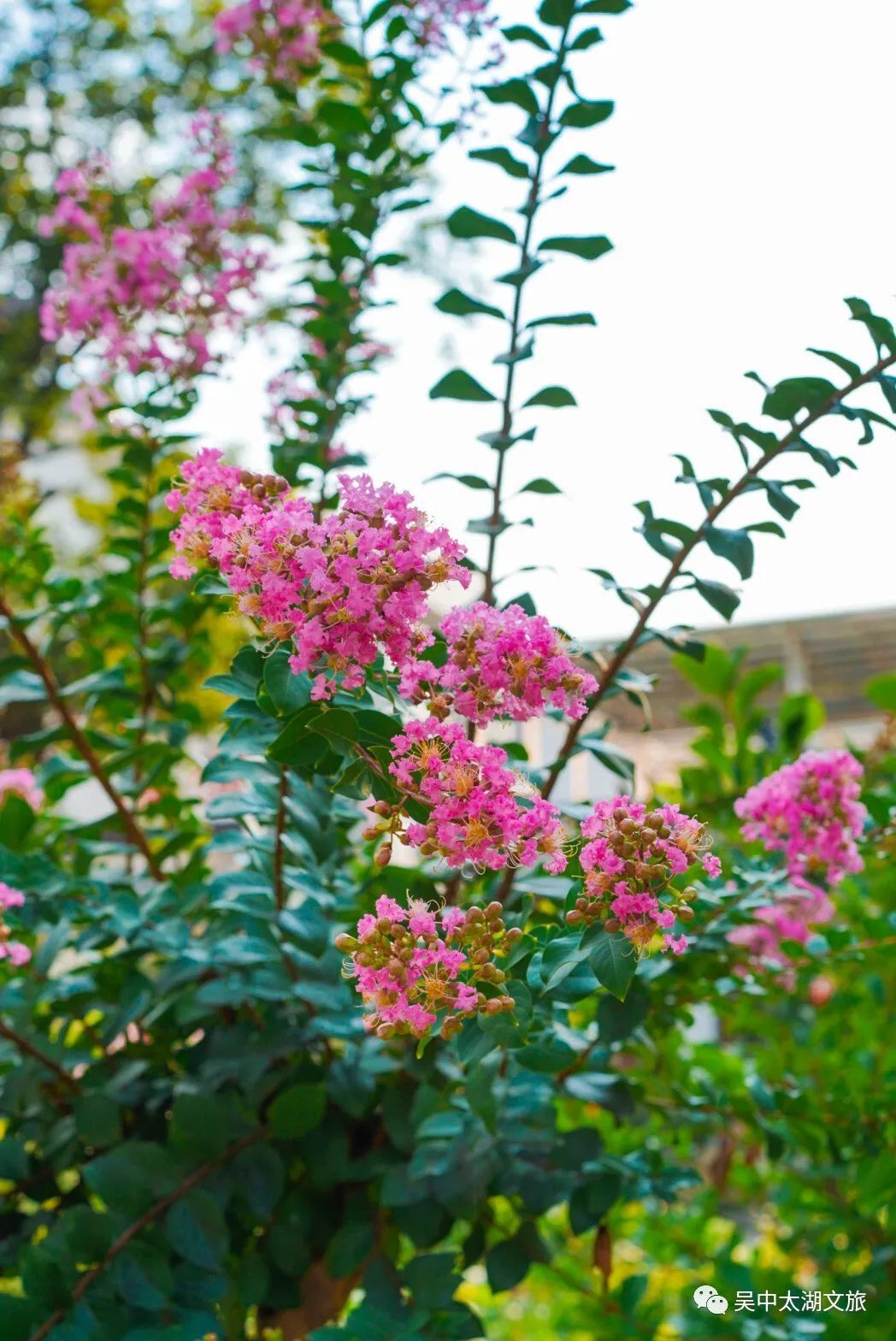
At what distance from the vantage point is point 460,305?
0.93m

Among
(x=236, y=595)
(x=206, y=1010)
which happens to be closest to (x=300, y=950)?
(x=206, y=1010)

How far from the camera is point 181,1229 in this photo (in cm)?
85

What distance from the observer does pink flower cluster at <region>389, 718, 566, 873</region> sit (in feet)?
1.89

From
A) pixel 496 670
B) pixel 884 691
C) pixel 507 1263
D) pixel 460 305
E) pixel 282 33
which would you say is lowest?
pixel 507 1263

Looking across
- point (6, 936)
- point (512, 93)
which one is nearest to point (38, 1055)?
point (6, 936)

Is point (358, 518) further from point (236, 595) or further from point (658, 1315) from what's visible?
point (658, 1315)

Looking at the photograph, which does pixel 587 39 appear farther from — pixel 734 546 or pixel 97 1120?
pixel 97 1120

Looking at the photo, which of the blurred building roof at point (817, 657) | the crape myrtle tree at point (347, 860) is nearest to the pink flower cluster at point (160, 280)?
the crape myrtle tree at point (347, 860)

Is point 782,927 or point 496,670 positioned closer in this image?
point 496,670

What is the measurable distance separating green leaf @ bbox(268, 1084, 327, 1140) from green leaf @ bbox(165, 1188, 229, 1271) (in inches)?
2.8

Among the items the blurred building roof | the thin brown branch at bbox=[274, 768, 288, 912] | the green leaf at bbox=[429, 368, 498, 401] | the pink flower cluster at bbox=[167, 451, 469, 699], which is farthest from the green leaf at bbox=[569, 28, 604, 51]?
the blurred building roof

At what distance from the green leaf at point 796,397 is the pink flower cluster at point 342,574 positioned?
288 mm

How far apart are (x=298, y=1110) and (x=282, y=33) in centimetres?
111

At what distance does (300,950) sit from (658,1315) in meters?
0.64
